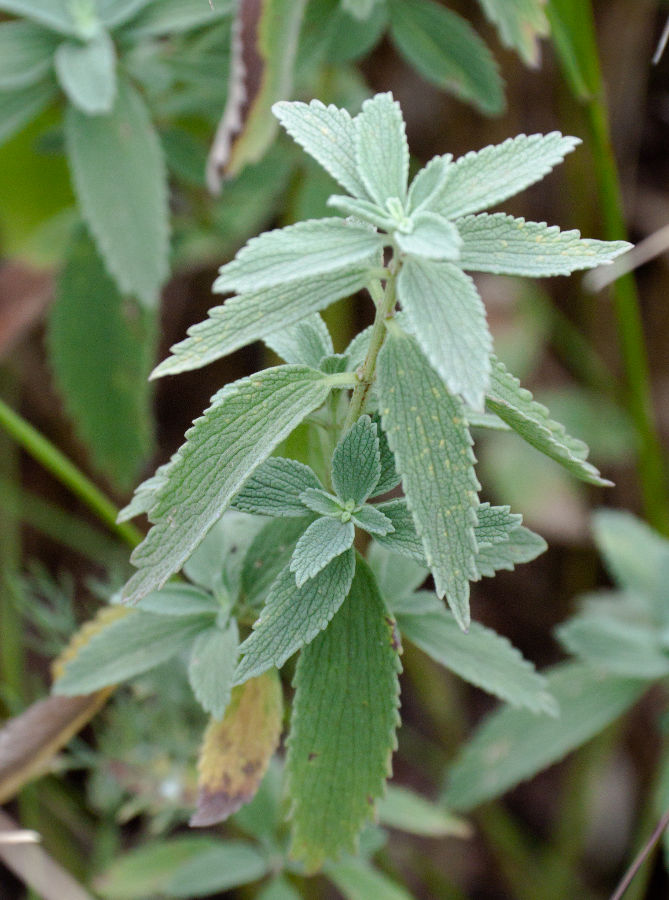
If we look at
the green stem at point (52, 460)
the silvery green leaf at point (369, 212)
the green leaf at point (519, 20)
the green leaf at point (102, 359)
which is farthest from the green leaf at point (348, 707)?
the green leaf at point (102, 359)

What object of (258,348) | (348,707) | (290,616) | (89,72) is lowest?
(258,348)

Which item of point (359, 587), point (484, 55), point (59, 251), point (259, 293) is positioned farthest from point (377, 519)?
point (59, 251)

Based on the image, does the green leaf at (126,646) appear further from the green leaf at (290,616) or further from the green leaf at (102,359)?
the green leaf at (102,359)

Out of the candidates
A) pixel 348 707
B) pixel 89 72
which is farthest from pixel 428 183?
pixel 89 72

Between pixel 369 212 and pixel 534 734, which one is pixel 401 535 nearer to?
pixel 369 212

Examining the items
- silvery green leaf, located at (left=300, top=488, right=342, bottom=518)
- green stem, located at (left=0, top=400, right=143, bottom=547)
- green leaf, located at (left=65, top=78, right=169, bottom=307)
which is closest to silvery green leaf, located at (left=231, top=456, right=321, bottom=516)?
silvery green leaf, located at (left=300, top=488, right=342, bottom=518)

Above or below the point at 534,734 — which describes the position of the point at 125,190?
above
